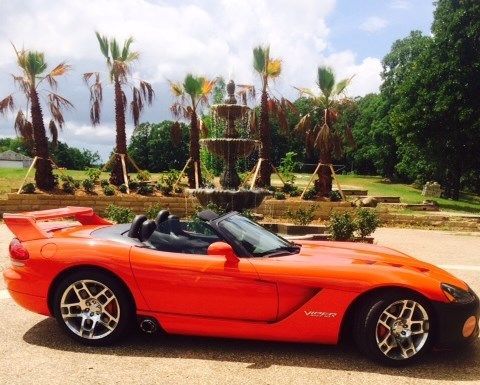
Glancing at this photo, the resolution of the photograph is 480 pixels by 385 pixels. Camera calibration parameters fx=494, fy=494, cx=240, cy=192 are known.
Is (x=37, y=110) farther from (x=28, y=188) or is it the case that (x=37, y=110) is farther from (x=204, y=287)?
(x=204, y=287)

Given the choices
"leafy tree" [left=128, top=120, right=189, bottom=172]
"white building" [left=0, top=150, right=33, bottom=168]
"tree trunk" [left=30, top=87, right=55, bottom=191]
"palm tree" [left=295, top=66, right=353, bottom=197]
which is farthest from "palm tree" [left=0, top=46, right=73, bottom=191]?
"white building" [left=0, top=150, right=33, bottom=168]

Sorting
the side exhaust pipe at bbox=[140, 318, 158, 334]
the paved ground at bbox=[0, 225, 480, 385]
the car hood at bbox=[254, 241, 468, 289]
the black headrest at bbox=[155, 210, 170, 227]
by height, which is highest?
the black headrest at bbox=[155, 210, 170, 227]

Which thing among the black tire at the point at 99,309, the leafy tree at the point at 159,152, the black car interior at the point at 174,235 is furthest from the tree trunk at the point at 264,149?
the leafy tree at the point at 159,152

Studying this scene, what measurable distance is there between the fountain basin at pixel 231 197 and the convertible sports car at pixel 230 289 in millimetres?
8213

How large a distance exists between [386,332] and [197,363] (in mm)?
1533

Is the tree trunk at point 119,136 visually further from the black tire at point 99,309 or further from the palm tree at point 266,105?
the black tire at point 99,309

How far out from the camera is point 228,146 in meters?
14.1

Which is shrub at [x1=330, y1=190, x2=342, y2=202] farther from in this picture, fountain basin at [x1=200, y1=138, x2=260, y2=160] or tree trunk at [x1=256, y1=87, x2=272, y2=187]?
fountain basin at [x1=200, y1=138, x2=260, y2=160]

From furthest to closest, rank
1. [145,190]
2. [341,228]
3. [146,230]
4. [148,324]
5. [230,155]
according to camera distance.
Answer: [145,190] < [230,155] < [341,228] < [146,230] < [148,324]

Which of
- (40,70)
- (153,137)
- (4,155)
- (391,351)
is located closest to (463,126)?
(40,70)

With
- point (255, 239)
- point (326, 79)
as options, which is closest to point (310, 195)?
point (326, 79)

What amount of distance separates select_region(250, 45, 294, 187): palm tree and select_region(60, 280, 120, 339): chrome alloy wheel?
15.2 m

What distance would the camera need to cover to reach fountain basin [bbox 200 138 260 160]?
14023 millimetres

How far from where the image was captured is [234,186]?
48.1 ft
